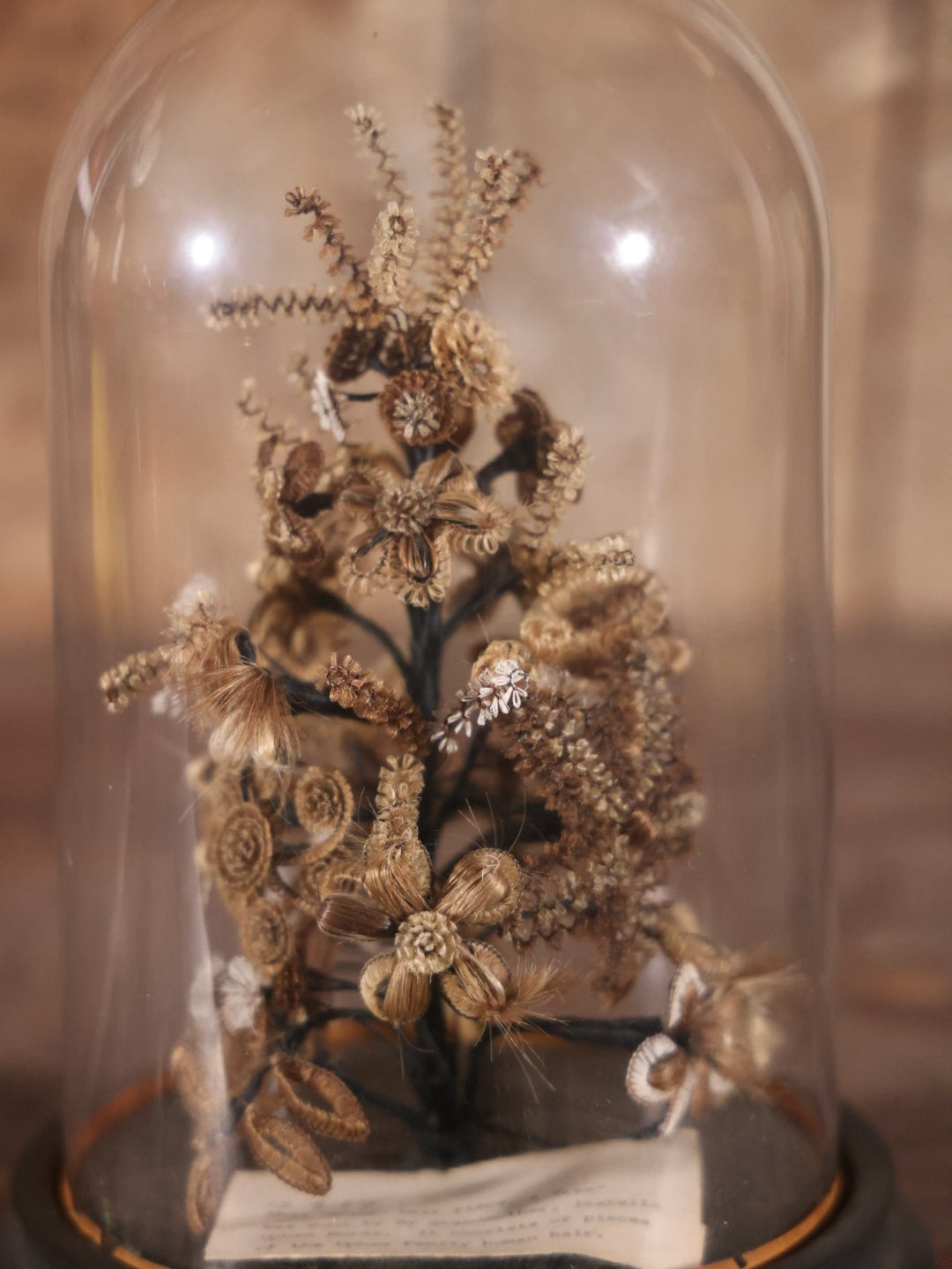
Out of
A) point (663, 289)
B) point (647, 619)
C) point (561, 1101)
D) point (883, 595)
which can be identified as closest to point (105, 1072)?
point (561, 1101)

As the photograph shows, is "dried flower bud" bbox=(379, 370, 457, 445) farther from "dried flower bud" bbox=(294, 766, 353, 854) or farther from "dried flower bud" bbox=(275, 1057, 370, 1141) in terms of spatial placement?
"dried flower bud" bbox=(275, 1057, 370, 1141)

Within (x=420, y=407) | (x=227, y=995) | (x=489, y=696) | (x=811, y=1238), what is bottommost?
(x=811, y=1238)

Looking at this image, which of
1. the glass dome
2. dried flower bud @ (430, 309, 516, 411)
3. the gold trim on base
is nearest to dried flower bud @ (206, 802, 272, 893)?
the glass dome

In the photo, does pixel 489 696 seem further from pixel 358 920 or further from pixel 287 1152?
pixel 287 1152

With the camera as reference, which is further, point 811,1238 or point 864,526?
point 864,526

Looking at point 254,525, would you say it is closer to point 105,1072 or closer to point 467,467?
point 467,467

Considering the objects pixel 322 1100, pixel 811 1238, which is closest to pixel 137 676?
pixel 322 1100

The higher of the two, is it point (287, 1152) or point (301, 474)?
point (301, 474)

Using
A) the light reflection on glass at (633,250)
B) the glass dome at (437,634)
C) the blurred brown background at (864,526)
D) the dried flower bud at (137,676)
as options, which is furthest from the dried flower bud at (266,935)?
the blurred brown background at (864,526)
